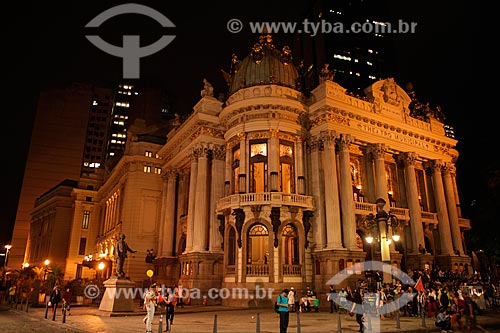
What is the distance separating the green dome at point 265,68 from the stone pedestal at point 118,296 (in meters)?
19.7

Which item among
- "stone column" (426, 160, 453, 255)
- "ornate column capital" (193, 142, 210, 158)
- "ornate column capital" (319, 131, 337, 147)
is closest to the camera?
"ornate column capital" (319, 131, 337, 147)

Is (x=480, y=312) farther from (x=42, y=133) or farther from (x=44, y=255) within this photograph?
(x=42, y=133)

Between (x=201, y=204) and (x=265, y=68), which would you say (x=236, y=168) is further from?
(x=265, y=68)

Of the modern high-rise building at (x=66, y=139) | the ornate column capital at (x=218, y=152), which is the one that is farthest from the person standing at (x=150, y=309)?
the modern high-rise building at (x=66, y=139)

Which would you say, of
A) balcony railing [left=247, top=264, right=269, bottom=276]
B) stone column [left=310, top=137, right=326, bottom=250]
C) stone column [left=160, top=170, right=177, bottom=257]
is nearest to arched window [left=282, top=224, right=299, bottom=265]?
stone column [left=310, top=137, right=326, bottom=250]

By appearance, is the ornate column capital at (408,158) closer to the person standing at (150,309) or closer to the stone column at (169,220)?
the stone column at (169,220)

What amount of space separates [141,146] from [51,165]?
7087 centimetres

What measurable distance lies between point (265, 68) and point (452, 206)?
24.5 meters

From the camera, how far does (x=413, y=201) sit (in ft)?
121

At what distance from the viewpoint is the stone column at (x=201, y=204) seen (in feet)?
112

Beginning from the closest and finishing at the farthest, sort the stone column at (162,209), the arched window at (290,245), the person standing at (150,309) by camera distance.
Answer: the person standing at (150,309)
the arched window at (290,245)
the stone column at (162,209)

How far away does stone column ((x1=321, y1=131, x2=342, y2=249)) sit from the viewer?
30.4 meters

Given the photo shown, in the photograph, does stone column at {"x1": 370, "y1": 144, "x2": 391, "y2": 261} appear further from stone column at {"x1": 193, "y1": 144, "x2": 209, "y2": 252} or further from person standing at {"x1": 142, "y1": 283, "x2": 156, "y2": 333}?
person standing at {"x1": 142, "y1": 283, "x2": 156, "y2": 333}

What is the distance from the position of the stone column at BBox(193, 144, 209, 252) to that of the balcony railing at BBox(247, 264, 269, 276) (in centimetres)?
579
